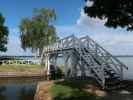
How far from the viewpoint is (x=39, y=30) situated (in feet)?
231

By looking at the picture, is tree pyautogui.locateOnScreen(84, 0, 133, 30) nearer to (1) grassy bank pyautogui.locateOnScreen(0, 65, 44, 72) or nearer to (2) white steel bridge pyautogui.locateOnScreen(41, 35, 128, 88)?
(2) white steel bridge pyautogui.locateOnScreen(41, 35, 128, 88)

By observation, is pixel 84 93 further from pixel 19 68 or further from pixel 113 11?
pixel 19 68

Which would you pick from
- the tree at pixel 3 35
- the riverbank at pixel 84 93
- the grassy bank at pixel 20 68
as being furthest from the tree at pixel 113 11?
the tree at pixel 3 35

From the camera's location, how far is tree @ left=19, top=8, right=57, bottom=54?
230 ft

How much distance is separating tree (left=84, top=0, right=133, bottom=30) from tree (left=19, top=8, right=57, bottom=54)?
49627mm

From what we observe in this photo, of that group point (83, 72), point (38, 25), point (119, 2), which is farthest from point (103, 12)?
point (38, 25)

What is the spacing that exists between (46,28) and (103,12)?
51.5 meters

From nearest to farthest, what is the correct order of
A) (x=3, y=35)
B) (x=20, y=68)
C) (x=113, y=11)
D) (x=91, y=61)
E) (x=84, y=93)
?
(x=113, y=11) → (x=84, y=93) → (x=91, y=61) → (x=20, y=68) → (x=3, y=35)

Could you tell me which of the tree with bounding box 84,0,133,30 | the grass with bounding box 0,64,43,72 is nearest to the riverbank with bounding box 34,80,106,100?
the tree with bounding box 84,0,133,30

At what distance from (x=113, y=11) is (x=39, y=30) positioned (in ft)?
168

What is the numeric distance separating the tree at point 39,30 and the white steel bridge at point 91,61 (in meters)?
30.1

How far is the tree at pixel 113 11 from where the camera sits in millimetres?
19250

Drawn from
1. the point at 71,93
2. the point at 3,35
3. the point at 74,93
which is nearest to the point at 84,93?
the point at 74,93

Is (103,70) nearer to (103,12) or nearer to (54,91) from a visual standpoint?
(54,91)
